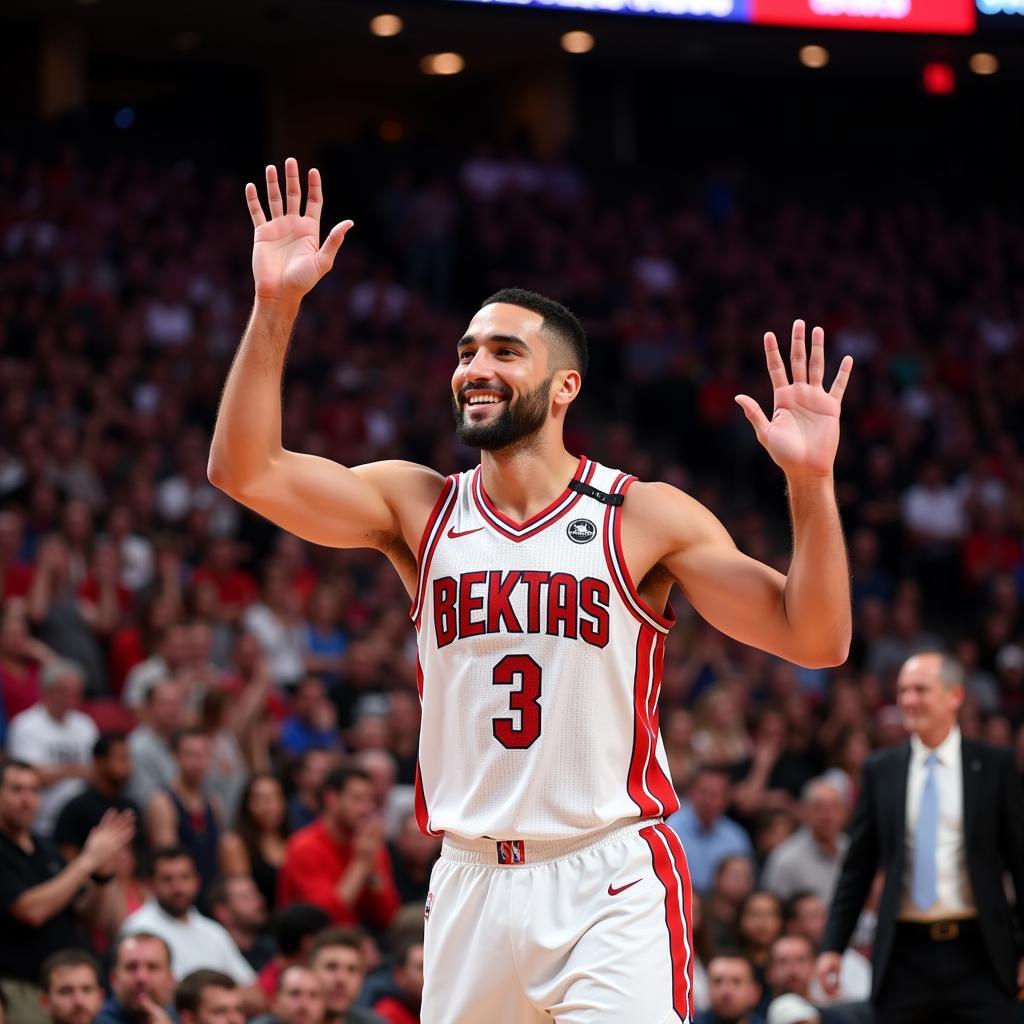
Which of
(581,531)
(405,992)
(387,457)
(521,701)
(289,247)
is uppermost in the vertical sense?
(387,457)

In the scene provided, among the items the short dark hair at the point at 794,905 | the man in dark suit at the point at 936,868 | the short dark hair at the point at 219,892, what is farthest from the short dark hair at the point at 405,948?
the short dark hair at the point at 794,905

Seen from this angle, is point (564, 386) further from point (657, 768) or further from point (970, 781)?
point (970, 781)

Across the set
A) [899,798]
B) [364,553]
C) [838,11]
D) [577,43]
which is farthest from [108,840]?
[577,43]

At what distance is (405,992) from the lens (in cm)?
784

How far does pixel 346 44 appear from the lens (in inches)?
798

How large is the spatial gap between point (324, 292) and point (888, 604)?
5.90m

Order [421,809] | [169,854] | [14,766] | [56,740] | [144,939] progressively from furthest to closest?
[56,740], [169,854], [14,766], [144,939], [421,809]

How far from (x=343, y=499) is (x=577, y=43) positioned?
15887mm

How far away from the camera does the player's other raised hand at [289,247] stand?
419 cm

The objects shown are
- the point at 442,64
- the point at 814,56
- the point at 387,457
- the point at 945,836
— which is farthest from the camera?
the point at 442,64

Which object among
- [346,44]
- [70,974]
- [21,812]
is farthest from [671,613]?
[346,44]

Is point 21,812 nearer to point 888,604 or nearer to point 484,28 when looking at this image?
point 888,604

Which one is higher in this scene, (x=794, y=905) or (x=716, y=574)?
(x=716, y=574)

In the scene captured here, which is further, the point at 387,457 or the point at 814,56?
the point at 814,56
